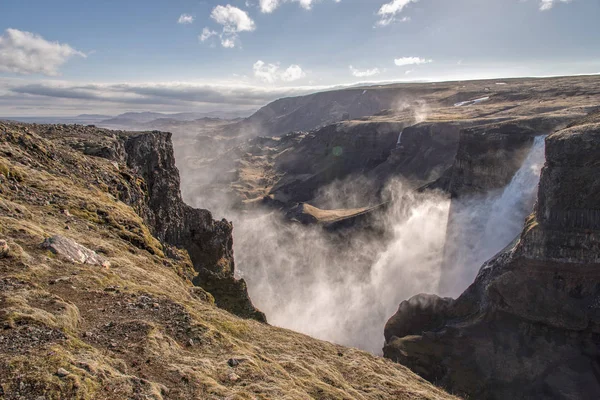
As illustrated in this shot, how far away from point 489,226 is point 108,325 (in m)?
69.3

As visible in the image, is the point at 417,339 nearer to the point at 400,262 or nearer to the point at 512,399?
the point at 512,399

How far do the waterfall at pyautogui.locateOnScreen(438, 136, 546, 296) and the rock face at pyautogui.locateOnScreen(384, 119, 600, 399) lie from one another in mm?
17871

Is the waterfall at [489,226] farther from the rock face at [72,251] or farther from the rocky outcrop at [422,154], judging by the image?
the rock face at [72,251]

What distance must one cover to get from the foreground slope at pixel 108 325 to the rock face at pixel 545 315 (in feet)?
92.0

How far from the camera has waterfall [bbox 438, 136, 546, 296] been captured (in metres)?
65.2

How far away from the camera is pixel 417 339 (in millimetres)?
47312

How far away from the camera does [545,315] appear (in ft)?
141

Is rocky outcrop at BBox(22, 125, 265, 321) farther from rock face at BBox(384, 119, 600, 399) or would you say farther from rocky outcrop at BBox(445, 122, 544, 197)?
rocky outcrop at BBox(445, 122, 544, 197)

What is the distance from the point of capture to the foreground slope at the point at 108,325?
27.4ft

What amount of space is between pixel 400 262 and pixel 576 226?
38.2m

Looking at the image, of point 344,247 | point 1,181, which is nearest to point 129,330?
point 1,181

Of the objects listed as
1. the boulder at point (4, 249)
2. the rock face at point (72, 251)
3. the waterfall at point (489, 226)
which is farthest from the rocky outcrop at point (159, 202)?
the waterfall at point (489, 226)

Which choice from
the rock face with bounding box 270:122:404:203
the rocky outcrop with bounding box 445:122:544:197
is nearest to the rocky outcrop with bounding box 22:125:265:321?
the rocky outcrop with bounding box 445:122:544:197

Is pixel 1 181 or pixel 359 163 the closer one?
pixel 1 181
